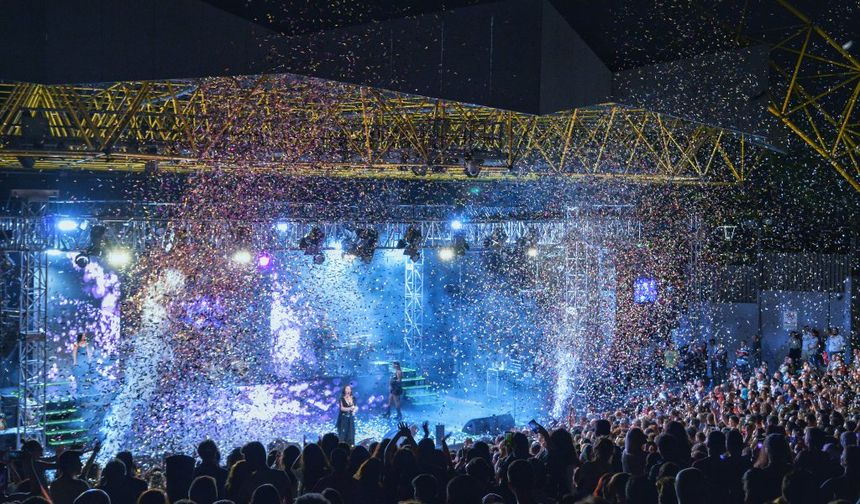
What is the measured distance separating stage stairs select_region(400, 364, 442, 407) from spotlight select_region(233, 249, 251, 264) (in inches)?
159

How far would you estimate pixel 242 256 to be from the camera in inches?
734

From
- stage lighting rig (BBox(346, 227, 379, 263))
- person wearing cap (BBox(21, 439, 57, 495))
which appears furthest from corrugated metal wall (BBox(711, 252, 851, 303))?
person wearing cap (BBox(21, 439, 57, 495))

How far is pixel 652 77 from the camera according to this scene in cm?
855

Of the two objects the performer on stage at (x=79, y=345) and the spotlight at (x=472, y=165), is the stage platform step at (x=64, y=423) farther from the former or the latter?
the spotlight at (x=472, y=165)

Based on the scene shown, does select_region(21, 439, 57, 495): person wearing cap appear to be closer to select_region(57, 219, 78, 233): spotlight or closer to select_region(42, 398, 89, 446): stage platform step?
select_region(42, 398, 89, 446): stage platform step

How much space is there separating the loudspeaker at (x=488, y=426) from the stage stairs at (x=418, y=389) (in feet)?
13.6

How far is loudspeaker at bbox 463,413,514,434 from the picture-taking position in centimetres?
1466

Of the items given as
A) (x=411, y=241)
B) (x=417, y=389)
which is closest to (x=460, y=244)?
(x=411, y=241)

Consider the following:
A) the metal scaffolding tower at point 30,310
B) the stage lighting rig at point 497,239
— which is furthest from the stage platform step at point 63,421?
the stage lighting rig at point 497,239

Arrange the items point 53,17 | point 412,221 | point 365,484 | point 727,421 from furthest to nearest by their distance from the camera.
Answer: point 412,221
point 727,421
point 53,17
point 365,484

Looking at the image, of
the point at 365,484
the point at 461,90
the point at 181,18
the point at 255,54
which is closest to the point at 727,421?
the point at 461,90

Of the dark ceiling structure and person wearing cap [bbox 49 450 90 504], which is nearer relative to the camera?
person wearing cap [bbox 49 450 90 504]

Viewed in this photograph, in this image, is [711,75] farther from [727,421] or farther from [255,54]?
[255,54]

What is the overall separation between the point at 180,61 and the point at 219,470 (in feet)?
9.92
